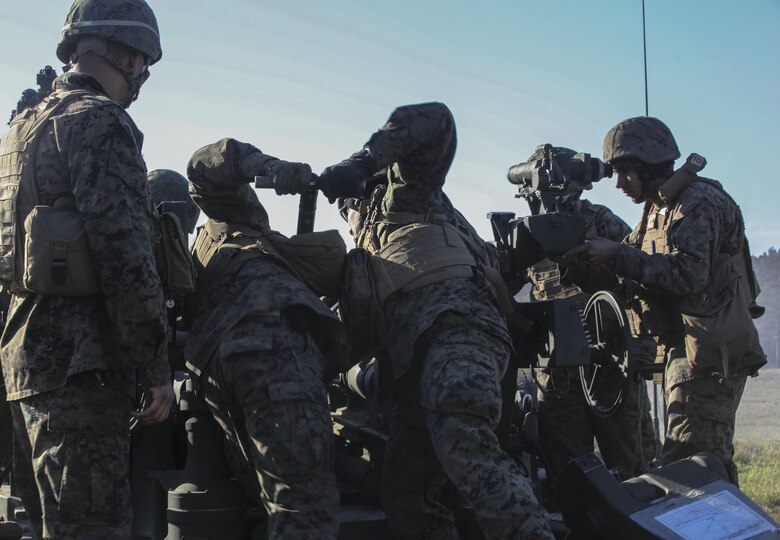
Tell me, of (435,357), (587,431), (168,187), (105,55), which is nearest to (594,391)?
(587,431)

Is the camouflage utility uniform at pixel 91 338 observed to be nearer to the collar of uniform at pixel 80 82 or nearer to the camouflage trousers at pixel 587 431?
the collar of uniform at pixel 80 82

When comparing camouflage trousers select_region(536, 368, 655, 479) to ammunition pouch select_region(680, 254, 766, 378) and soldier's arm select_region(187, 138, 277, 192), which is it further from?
soldier's arm select_region(187, 138, 277, 192)

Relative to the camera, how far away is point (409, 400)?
4.68 metres

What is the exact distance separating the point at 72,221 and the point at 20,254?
0.78ft

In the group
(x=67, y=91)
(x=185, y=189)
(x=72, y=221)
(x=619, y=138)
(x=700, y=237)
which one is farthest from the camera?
(x=185, y=189)

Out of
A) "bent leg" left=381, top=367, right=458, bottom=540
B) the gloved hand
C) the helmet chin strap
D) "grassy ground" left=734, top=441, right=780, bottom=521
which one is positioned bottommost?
"grassy ground" left=734, top=441, right=780, bottom=521

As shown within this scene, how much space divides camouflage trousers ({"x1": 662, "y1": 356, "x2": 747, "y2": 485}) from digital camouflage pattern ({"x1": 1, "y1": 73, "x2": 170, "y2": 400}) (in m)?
2.86

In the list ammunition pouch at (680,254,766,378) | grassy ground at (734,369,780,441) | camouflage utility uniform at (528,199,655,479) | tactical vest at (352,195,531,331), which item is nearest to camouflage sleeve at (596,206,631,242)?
camouflage utility uniform at (528,199,655,479)

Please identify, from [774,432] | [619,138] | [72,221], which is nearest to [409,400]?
[72,221]

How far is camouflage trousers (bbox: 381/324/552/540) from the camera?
3994 millimetres

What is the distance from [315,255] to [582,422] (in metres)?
2.61

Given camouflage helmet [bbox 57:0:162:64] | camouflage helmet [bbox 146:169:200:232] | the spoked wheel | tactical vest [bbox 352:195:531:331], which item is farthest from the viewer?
camouflage helmet [bbox 146:169:200:232]

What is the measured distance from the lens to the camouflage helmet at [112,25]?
409 cm

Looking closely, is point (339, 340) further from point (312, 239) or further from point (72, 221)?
point (72, 221)
